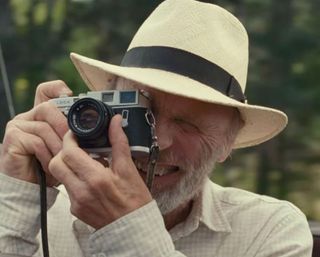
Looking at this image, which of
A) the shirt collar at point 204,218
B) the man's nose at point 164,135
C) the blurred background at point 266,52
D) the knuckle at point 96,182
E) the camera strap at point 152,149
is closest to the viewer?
the knuckle at point 96,182

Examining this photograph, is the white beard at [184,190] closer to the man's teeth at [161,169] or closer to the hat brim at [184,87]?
the man's teeth at [161,169]

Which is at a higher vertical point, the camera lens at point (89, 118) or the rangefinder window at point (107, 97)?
the rangefinder window at point (107, 97)

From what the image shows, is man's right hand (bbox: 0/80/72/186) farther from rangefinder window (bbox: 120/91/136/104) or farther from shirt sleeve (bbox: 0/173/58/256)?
rangefinder window (bbox: 120/91/136/104)

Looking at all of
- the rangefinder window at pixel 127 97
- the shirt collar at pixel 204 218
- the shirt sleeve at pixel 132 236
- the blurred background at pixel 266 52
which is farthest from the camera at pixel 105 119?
the blurred background at pixel 266 52

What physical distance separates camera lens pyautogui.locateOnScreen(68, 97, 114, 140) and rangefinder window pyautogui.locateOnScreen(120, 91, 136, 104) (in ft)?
0.13

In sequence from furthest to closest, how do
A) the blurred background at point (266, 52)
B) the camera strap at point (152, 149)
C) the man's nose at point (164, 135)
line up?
1. the blurred background at point (266, 52)
2. the man's nose at point (164, 135)
3. the camera strap at point (152, 149)

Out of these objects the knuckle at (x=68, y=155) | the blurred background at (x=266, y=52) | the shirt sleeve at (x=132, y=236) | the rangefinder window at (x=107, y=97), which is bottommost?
the blurred background at (x=266, y=52)

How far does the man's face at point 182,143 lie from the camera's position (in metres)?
1.69

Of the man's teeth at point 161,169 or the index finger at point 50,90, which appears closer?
the man's teeth at point 161,169

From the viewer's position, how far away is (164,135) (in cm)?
169

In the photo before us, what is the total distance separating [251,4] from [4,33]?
0.88m

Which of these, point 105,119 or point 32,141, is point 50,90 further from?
point 105,119

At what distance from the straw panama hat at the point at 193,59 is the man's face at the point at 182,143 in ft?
0.13

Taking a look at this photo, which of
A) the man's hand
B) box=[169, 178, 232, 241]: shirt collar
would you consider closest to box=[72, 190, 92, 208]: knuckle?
the man's hand
